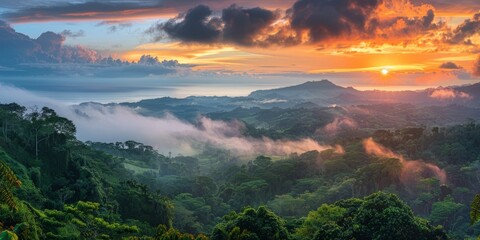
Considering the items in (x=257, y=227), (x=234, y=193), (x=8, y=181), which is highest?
(x=8, y=181)

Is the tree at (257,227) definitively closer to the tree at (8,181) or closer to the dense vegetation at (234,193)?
the dense vegetation at (234,193)

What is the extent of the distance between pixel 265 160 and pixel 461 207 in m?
52.3

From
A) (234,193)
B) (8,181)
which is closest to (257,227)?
(8,181)

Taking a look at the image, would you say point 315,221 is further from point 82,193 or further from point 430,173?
point 430,173

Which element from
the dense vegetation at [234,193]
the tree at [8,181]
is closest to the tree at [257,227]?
the dense vegetation at [234,193]

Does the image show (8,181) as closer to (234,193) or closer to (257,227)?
(257,227)

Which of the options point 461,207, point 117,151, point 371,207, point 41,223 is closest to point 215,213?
point 461,207

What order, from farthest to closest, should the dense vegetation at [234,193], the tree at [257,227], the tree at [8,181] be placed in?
1. the tree at [257,227]
2. the dense vegetation at [234,193]
3. the tree at [8,181]

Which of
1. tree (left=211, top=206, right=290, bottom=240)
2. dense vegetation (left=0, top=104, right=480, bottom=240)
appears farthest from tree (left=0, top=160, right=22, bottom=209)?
tree (left=211, top=206, right=290, bottom=240)

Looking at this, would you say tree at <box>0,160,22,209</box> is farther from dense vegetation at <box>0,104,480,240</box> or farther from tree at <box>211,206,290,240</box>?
tree at <box>211,206,290,240</box>

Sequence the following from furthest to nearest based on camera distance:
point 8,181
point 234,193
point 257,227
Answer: point 234,193 < point 257,227 < point 8,181

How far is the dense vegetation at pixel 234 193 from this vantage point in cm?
2908

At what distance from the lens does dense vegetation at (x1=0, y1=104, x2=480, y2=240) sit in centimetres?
2908

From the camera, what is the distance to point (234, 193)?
290 feet
